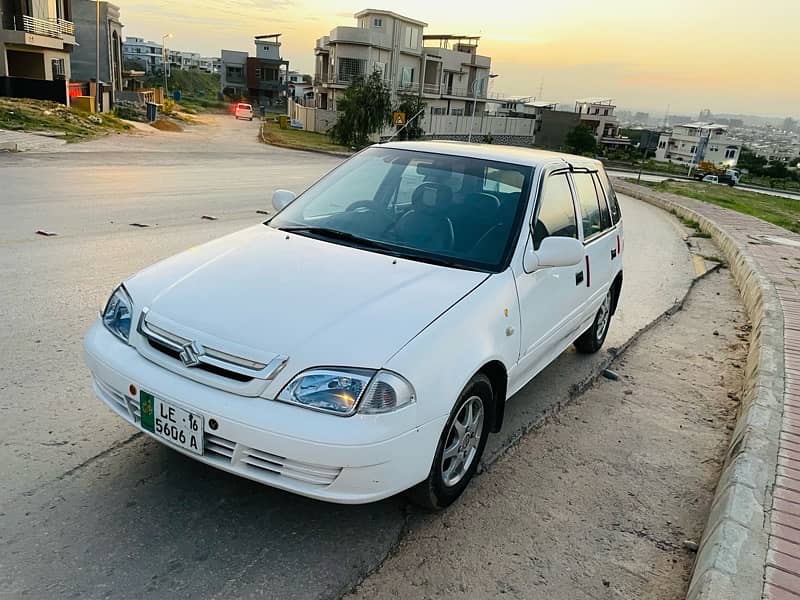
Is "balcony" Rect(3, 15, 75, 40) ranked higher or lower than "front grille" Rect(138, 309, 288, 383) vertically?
higher

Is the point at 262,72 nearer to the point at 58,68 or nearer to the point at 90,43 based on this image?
the point at 90,43

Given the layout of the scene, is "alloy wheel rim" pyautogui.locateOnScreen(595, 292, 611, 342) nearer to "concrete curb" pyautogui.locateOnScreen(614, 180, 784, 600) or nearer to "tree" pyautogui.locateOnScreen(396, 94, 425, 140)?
"concrete curb" pyautogui.locateOnScreen(614, 180, 784, 600)

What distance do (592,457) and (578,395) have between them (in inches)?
38.5

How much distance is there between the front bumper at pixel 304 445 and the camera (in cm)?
250

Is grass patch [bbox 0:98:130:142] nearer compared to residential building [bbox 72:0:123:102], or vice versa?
grass patch [bbox 0:98:130:142]

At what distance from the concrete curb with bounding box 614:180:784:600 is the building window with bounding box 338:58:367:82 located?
54.9 metres

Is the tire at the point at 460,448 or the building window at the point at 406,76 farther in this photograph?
the building window at the point at 406,76

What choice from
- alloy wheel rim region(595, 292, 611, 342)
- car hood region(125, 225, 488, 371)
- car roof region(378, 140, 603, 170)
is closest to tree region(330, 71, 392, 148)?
alloy wheel rim region(595, 292, 611, 342)

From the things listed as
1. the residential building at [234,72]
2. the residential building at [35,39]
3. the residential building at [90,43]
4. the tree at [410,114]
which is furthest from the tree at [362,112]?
the residential building at [234,72]

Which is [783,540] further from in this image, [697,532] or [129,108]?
[129,108]

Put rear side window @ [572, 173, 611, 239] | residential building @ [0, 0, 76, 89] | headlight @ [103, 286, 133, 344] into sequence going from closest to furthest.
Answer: headlight @ [103, 286, 133, 344] < rear side window @ [572, 173, 611, 239] < residential building @ [0, 0, 76, 89]

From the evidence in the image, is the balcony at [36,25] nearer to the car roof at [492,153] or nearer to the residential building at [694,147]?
the car roof at [492,153]

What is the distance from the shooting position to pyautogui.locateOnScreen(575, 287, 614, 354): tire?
17.8 ft

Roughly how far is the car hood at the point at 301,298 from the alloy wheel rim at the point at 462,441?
1.86 ft
